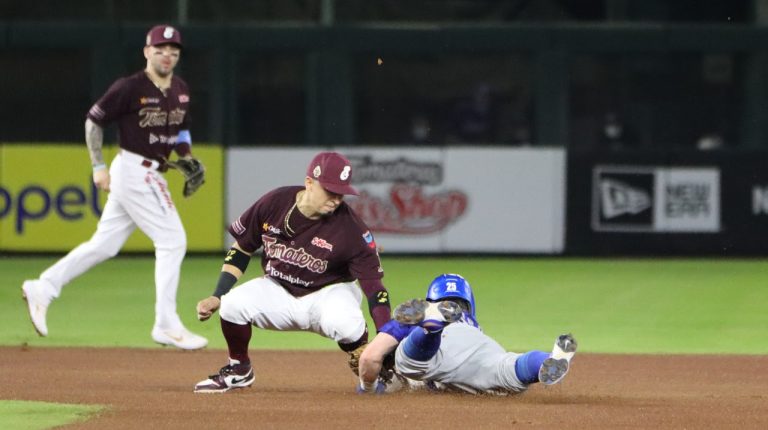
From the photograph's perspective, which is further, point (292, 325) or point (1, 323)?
point (1, 323)

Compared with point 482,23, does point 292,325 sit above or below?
below

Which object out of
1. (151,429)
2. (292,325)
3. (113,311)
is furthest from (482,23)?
(151,429)

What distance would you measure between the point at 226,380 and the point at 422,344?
1.15 m

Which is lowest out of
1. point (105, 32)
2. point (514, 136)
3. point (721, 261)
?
point (721, 261)

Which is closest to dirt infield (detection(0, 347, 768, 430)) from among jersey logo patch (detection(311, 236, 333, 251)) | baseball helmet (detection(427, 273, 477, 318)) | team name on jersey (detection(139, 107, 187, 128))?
baseball helmet (detection(427, 273, 477, 318))

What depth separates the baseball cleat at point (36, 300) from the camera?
1006cm

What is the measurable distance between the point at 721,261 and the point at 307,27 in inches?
213

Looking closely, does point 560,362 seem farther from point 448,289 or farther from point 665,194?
point 665,194

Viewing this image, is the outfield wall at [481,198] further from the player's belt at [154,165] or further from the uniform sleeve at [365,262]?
the uniform sleeve at [365,262]

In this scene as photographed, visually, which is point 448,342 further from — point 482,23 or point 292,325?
point 482,23

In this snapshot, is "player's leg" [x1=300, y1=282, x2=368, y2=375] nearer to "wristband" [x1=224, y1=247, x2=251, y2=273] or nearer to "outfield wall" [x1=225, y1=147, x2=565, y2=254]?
"wristband" [x1=224, y1=247, x2=251, y2=273]

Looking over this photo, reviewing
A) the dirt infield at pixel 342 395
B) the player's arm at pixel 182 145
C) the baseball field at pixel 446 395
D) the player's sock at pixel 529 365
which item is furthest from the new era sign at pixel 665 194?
the player's sock at pixel 529 365

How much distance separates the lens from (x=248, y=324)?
779cm

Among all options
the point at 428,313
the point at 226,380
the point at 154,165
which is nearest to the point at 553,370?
the point at 428,313
